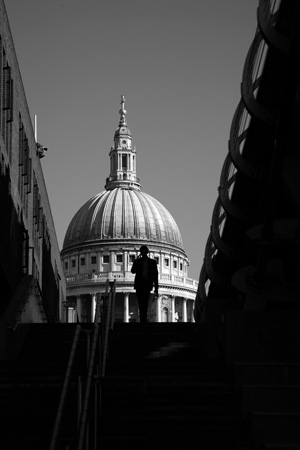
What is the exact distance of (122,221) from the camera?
138625 mm

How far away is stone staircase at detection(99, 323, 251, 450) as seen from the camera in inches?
459

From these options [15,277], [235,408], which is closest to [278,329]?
[235,408]

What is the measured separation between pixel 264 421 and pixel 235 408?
104 centimetres

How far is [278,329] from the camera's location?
607 inches

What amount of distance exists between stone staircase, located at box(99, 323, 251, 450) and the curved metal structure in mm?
1700

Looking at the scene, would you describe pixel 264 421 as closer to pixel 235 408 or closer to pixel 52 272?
pixel 235 408

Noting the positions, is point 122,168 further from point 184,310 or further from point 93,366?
point 93,366

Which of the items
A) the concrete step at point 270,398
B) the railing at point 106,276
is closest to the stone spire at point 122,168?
the railing at point 106,276

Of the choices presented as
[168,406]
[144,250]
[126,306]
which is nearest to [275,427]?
[168,406]

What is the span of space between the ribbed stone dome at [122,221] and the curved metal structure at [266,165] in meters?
116

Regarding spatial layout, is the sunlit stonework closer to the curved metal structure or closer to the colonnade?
the colonnade

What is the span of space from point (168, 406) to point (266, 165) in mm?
5764

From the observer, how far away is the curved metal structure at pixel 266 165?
1493 centimetres

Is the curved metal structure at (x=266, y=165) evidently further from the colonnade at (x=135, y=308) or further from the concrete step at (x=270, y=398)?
the colonnade at (x=135, y=308)
